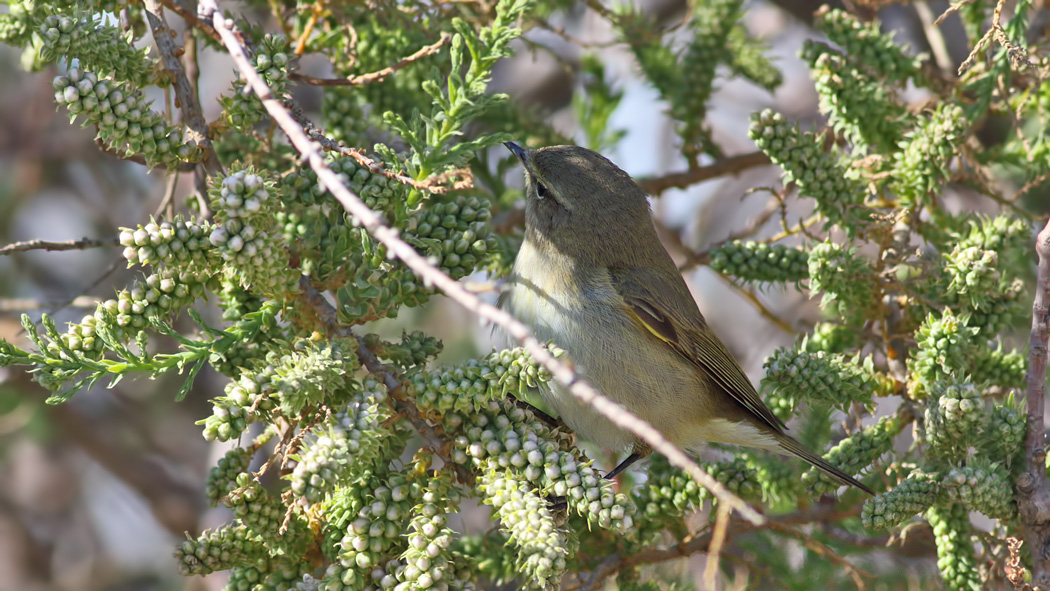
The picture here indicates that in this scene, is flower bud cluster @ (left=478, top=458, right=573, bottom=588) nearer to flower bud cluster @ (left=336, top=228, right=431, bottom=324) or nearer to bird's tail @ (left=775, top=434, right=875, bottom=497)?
flower bud cluster @ (left=336, top=228, right=431, bottom=324)

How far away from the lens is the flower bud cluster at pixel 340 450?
191 centimetres

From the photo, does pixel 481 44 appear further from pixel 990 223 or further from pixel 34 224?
pixel 34 224

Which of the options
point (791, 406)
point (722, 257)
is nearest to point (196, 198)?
point (722, 257)

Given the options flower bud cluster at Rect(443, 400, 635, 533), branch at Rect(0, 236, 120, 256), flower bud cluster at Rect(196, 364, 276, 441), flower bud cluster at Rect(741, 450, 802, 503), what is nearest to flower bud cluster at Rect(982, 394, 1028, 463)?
flower bud cluster at Rect(741, 450, 802, 503)

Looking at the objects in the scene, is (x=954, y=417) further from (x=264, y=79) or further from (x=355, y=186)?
(x=264, y=79)

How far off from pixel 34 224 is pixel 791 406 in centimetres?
460

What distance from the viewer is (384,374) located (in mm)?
2410

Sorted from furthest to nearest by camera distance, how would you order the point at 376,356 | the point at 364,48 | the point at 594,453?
A: 1. the point at 594,453
2. the point at 364,48
3. the point at 376,356

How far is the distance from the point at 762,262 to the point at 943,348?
671mm

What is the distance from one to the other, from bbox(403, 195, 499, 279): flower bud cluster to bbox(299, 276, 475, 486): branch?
1.01 ft

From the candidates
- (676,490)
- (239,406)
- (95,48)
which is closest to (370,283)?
(239,406)

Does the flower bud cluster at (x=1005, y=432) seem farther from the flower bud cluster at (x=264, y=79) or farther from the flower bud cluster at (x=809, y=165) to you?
the flower bud cluster at (x=264, y=79)

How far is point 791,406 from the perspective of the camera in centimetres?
288

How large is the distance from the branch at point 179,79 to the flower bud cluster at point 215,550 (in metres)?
1.00
